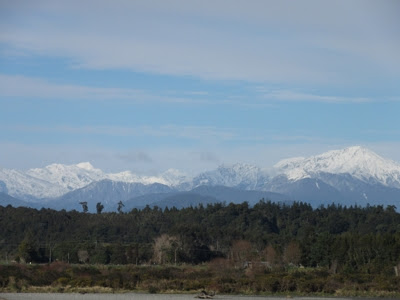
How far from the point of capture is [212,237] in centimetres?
12975

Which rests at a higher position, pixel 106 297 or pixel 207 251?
pixel 207 251

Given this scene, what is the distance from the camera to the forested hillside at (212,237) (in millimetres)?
102688

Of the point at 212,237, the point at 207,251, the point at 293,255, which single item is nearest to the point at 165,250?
the point at 207,251

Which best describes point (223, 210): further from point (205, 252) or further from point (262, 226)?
point (205, 252)

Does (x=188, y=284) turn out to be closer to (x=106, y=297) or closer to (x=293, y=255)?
(x=106, y=297)

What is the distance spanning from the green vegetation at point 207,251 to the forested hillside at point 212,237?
0.54 ft

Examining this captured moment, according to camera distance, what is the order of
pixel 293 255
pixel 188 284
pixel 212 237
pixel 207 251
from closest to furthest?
1. pixel 188 284
2. pixel 293 255
3. pixel 207 251
4. pixel 212 237

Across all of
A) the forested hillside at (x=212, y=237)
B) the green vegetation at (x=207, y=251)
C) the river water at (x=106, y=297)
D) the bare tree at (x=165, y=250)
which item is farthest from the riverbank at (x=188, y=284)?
the bare tree at (x=165, y=250)

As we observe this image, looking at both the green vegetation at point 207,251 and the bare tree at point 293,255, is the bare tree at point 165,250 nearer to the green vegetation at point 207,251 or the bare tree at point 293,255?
the green vegetation at point 207,251

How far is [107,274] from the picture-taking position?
84.4m

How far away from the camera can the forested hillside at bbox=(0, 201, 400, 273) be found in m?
103

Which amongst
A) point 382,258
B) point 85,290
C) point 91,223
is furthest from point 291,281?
point 91,223

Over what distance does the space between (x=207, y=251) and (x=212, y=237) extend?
6219mm

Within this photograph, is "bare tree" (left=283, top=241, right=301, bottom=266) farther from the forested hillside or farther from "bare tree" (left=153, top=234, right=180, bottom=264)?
"bare tree" (left=153, top=234, right=180, bottom=264)
